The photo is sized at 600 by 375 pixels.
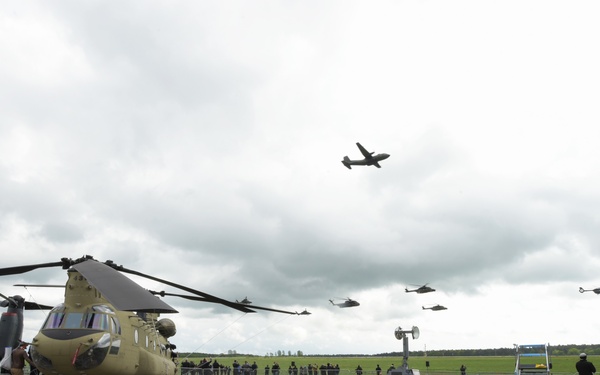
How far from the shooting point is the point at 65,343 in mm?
12820

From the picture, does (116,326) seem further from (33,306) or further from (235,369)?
(235,369)

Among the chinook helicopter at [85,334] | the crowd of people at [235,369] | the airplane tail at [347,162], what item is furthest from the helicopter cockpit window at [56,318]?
the airplane tail at [347,162]

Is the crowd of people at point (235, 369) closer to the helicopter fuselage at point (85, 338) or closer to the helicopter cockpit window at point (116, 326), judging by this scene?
the helicopter fuselage at point (85, 338)

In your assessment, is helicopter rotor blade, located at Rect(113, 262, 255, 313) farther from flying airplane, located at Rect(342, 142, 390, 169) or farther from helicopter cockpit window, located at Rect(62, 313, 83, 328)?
flying airplane, located at Rect(342, 142, 390, 169)

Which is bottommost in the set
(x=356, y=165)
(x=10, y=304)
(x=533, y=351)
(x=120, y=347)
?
(x=533, y=351)

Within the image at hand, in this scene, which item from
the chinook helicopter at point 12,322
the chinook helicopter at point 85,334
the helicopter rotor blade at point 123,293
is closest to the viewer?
the helicopter rotor blade at point 123,293

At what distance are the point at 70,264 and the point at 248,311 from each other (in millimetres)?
5220

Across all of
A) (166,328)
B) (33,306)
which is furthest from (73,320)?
(166,328)

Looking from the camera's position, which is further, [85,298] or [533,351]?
[533,351]

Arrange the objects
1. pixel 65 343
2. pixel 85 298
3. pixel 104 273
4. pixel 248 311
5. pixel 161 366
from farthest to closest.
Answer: pixel 161 366 < pixel 248 311 < pixel 85 298 < pixel 65 343 < pixel 104 273

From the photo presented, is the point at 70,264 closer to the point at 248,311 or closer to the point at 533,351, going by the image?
the point at 248,311

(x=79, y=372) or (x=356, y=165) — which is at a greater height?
(x=356, y=165)

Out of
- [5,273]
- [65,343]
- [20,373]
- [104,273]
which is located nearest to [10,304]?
[20,373]

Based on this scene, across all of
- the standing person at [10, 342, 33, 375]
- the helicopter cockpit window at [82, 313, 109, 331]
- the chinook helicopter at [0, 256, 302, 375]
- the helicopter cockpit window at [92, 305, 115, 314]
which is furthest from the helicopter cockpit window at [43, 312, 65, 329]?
the standing person at [10, 342, 33, 375]
